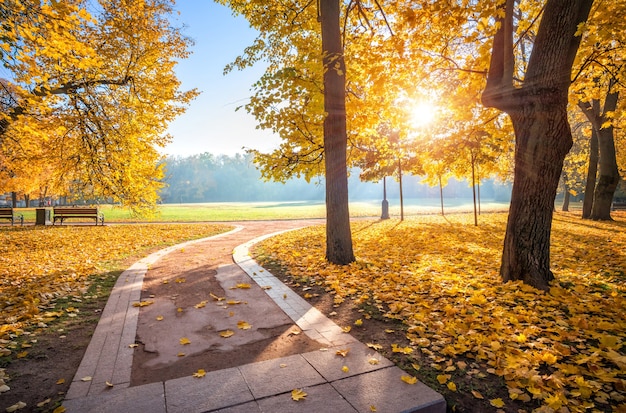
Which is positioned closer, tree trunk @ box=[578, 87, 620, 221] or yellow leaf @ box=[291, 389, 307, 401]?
yellow leaf @ box=[291, 389, 307, 401]

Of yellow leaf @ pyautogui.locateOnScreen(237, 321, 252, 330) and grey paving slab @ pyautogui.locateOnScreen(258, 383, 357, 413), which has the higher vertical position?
grey paving slab @ pyautogui.locateOnScreen(258, 383, 357, 413)

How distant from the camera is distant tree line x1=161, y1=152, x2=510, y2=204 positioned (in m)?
102

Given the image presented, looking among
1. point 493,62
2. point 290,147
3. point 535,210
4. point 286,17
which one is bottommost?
point 535,210

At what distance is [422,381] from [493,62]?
6220mm

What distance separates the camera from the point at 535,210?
561 cm

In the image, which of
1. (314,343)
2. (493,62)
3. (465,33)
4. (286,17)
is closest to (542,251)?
(493,62)

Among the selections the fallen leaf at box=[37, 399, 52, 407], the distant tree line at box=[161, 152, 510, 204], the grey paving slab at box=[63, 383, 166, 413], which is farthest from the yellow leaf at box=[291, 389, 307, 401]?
the distant tree line at box=[161, 152, 510, 204]

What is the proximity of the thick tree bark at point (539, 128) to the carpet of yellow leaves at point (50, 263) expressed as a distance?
7.93m

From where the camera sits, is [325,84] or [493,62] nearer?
[493,62]

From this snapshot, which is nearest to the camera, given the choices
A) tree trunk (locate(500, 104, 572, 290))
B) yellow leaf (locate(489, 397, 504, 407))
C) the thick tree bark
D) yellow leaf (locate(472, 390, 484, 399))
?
yellow leaf (locate(489, 397, 504, 407))

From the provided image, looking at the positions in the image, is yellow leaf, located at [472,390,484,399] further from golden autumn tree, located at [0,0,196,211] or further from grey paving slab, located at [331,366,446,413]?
golden autumn tree, located at [0,0,196,211]

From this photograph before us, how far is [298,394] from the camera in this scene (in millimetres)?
2793

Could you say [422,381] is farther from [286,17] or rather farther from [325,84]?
[286,17]

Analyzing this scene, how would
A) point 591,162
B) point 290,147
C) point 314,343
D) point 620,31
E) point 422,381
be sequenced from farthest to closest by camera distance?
point 591,162 → point 290,147 → point 620,31 → point 314,343 → point 422,381
